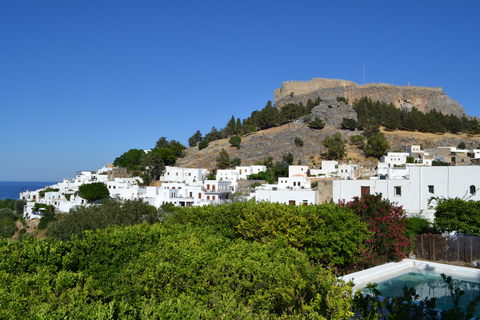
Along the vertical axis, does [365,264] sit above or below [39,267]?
below

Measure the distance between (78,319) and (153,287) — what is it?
2.86 metres

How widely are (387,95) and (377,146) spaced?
124 ft

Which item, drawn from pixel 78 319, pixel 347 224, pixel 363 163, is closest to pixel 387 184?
pixel 347 224

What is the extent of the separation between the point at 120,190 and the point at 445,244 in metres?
47.9

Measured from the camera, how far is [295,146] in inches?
2945

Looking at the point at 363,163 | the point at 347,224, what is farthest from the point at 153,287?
the point at 363,163

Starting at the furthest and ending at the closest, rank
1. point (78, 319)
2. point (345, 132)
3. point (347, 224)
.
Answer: point (345, 132) → point (347, 224) → point (78, 319)

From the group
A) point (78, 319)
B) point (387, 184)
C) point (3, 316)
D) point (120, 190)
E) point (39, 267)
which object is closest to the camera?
point (78, 319)

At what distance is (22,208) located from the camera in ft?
187

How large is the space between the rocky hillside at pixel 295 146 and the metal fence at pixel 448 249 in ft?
170

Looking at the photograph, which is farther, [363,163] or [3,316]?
[363,163]

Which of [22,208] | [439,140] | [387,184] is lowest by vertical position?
[22,208]

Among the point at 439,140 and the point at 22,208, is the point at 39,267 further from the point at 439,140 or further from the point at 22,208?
the point at 439,140

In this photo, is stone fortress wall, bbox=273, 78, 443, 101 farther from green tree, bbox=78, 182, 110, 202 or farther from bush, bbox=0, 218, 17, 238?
bush, bbox=0, 218, 17, 238
